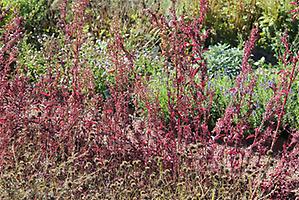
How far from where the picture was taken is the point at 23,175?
3.93 meters

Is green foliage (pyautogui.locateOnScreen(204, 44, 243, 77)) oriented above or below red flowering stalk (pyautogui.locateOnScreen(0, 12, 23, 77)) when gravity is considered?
below

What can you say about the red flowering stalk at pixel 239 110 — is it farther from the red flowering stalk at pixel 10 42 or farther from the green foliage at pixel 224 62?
the green foliage at pixel 224 62

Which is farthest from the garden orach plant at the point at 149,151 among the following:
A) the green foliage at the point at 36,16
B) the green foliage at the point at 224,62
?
the green foliage at the point at 36,16

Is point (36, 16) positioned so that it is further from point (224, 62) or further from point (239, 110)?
point (239, 110)

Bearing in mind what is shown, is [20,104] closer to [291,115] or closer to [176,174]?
[176,174]

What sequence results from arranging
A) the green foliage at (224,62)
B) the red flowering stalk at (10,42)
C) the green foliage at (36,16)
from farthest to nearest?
the green foliage at (36,16) < the green foliage at (224,62) < the red flowering stalk at (10,42)

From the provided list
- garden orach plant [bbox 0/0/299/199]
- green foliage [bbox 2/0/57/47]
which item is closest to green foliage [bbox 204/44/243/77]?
garden orach plant [bbox 0/0/299/199]

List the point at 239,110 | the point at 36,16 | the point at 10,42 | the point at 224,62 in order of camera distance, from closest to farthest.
A: 1. the point at 239,110
2. the point at 10,42
3. the point at 224,62
4. the point at 36,16

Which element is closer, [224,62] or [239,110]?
[239,110]

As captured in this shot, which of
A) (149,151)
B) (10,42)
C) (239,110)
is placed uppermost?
(10,42)

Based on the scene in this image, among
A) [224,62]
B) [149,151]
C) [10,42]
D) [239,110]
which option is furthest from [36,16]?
[239,110]

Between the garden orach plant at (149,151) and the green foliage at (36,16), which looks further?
the green foliage at (36,16)

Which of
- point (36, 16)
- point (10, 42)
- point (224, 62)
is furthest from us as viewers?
point (36, 16)

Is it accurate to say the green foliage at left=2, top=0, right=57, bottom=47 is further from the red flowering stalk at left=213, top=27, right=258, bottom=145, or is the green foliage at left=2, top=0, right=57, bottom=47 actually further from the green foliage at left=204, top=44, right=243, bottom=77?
the red flowering stalk at left=213, top=27, right=258, bottom=145
